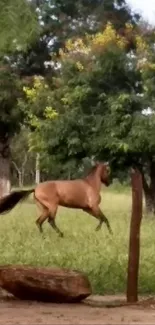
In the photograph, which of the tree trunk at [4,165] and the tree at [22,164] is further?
the tree at [22,164]

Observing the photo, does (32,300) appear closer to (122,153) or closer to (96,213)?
(96,213)

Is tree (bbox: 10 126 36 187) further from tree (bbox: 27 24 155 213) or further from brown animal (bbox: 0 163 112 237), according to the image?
brown animal (bbox: 0 163 112 237)

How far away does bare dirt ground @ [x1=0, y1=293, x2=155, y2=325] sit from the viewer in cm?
733

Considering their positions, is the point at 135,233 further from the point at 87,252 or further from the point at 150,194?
the point at 150,194

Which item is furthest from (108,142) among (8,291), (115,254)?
(8,291)

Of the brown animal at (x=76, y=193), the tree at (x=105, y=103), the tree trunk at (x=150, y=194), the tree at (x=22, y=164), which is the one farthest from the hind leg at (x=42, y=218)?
the tree at (x=22, y=164)

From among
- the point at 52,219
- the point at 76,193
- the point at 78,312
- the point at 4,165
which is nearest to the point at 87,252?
the point at 78,312

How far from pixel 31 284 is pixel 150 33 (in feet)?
57.9

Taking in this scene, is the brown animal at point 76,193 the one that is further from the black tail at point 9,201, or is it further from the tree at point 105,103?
the black tail at point 9,201

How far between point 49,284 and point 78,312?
0.61 m

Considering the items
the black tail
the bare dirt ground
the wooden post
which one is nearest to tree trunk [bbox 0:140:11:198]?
the black tail

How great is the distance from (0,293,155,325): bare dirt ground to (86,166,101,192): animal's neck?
9.82 metres

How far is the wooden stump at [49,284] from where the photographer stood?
8430mm

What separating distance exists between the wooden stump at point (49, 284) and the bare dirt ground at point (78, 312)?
0.09m
